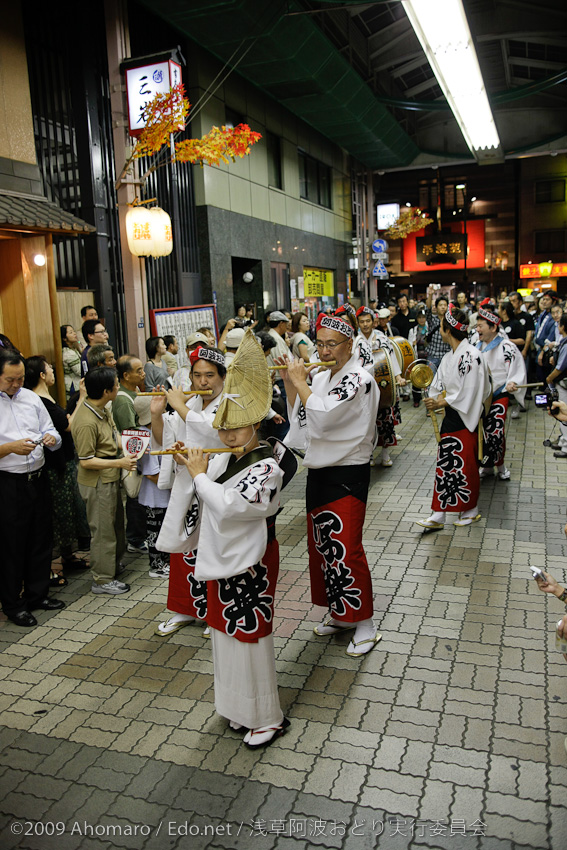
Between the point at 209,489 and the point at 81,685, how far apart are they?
1829 mm

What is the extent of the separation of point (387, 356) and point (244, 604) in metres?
5.12

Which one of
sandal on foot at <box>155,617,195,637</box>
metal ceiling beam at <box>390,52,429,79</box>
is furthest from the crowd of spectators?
metal ceiling beam at <box>390,52,429,79</box>

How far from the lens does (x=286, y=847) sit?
2.61 meters

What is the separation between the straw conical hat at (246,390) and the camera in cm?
302

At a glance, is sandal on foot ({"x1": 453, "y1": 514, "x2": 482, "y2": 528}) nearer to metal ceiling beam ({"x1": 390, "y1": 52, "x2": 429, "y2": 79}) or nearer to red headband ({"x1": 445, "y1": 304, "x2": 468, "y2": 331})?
red headband ({"x1": 445, "y1": 304, "x2": 468, "y2": 331})

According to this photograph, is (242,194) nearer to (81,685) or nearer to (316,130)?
(316,130)

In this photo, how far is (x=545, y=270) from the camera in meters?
29.2

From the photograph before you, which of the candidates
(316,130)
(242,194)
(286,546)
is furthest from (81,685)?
(316,130)

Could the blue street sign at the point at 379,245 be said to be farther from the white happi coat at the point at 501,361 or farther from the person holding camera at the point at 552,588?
the person holding camera at the point at 552,588

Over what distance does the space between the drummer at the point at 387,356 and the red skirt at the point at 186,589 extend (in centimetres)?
376

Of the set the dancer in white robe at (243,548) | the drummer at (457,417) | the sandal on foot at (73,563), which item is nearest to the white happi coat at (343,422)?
the dancer in white robe at (243,548)

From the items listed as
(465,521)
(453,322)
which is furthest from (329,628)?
(453,322)

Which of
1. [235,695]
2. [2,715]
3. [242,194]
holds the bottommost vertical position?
[2,715]

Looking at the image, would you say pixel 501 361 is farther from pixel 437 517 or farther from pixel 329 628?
pixel 329 628
